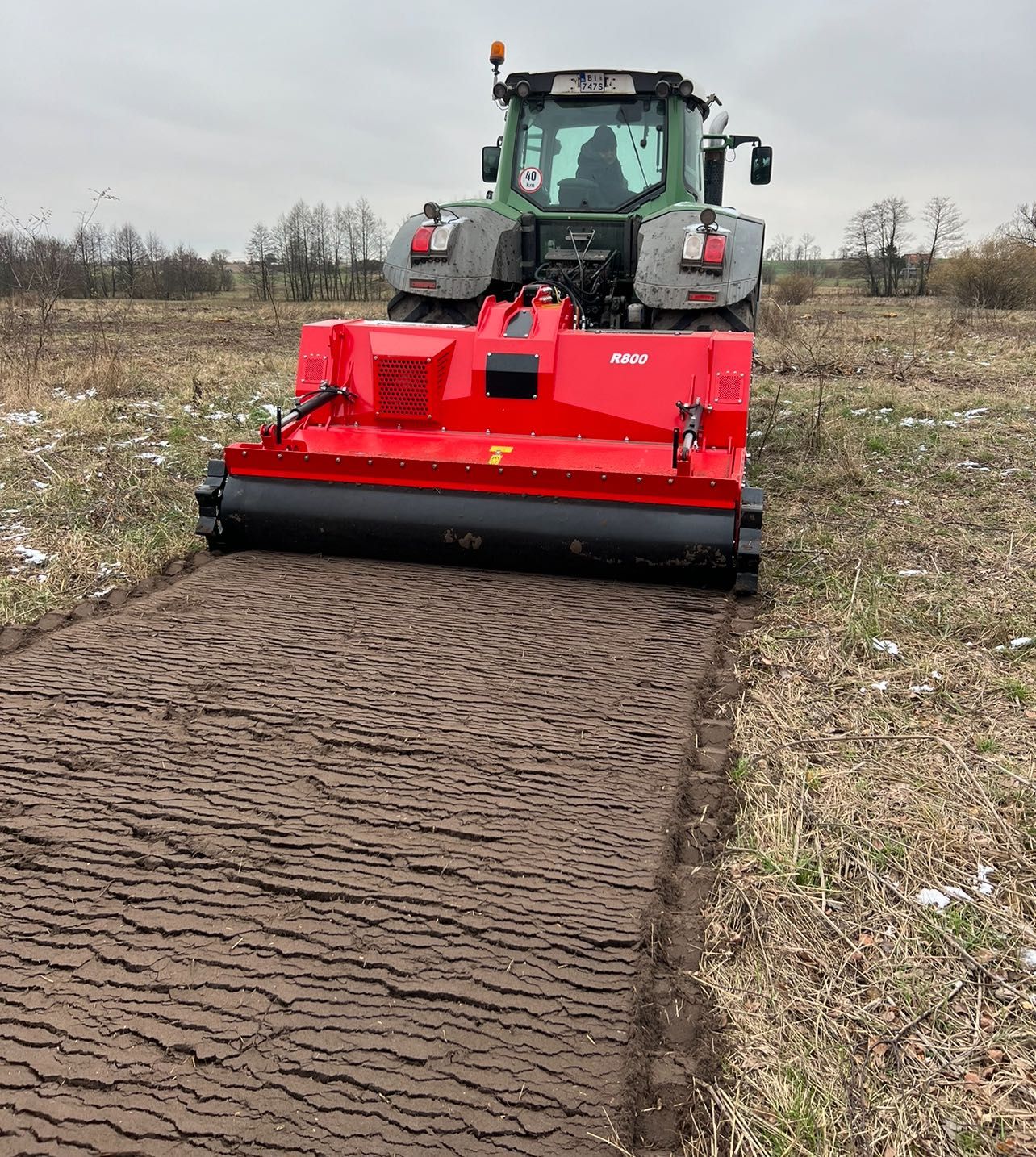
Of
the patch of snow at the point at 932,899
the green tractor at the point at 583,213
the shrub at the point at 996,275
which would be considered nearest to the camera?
the patch of snow at the point at 932,899

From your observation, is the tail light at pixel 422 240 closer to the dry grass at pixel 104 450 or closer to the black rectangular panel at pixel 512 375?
the black rectangular panel at pixel 512 375

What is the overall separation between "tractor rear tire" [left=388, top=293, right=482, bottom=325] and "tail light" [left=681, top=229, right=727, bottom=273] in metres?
1.36

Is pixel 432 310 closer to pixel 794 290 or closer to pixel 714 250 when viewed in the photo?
pixel 714 250

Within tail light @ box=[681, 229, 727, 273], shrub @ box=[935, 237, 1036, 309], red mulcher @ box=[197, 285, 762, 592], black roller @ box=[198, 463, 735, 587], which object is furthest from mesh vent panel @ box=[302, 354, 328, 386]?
shrub @ box=[935, 237, 1036, 309]

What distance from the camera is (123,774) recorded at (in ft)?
8.99

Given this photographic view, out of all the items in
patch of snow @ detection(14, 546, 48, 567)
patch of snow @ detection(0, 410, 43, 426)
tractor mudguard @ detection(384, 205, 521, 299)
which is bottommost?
patch of snow @ detection(14, 546, 48, 567)

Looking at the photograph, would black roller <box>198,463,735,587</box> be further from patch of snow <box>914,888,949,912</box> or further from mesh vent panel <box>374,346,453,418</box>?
patch of snow <box>914,888,949,912</box>

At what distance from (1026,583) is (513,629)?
243cm

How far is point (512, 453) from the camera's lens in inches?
175

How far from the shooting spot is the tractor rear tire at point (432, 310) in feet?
19.3

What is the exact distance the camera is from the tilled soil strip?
69.0 inches

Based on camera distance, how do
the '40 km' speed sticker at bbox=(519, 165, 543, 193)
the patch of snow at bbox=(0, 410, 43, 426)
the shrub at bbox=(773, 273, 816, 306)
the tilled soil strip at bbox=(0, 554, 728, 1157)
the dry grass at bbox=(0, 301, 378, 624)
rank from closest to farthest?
the tilled soil strip at bbox=(0, 554, 728, 1157)
the dry grass at bbox=(0, 301, 378, 624)
the '40 km' speed sticker at bbox=(519, 165, 543, 193)
the patch of snow at bbox=(0, 410, 43, 426)
the shrub at bbox=(773, 273, 816, 306)

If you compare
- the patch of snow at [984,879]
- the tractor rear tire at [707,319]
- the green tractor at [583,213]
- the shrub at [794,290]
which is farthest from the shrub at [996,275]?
the patch of snow at [984,879]

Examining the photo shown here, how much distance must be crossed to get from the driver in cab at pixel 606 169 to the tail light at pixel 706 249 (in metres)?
1.05
